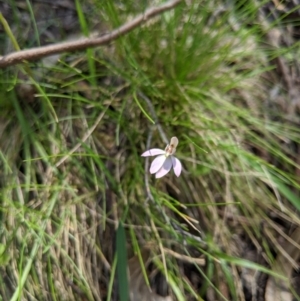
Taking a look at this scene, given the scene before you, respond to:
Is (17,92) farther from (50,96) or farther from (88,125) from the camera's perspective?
(88,125)

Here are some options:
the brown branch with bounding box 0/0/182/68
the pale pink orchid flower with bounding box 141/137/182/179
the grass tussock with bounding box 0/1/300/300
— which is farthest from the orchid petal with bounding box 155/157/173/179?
the brown branch with bounding box 0/0/182/68

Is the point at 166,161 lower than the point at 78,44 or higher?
lower

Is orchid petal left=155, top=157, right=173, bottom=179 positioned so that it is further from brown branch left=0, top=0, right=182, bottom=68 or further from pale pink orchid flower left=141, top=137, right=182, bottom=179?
brown branch left=0, top=0, right=182, bottom=68

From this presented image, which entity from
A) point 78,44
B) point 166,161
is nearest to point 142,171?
point 166,161

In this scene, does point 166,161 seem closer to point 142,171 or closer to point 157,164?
point 157,164

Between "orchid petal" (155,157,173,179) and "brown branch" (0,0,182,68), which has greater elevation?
"brown branch" (0,0,182,68)

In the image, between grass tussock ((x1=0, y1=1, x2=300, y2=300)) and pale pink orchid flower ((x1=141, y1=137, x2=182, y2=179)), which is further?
grass tussock ((x1=0, y1=1, x2=300, y2=300))

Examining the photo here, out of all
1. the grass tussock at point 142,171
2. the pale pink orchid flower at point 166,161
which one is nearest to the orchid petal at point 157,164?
the pale pink orchid flower at point 166,161

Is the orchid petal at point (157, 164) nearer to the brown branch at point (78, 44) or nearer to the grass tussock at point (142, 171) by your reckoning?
the grass tussock at point (142, 171)
